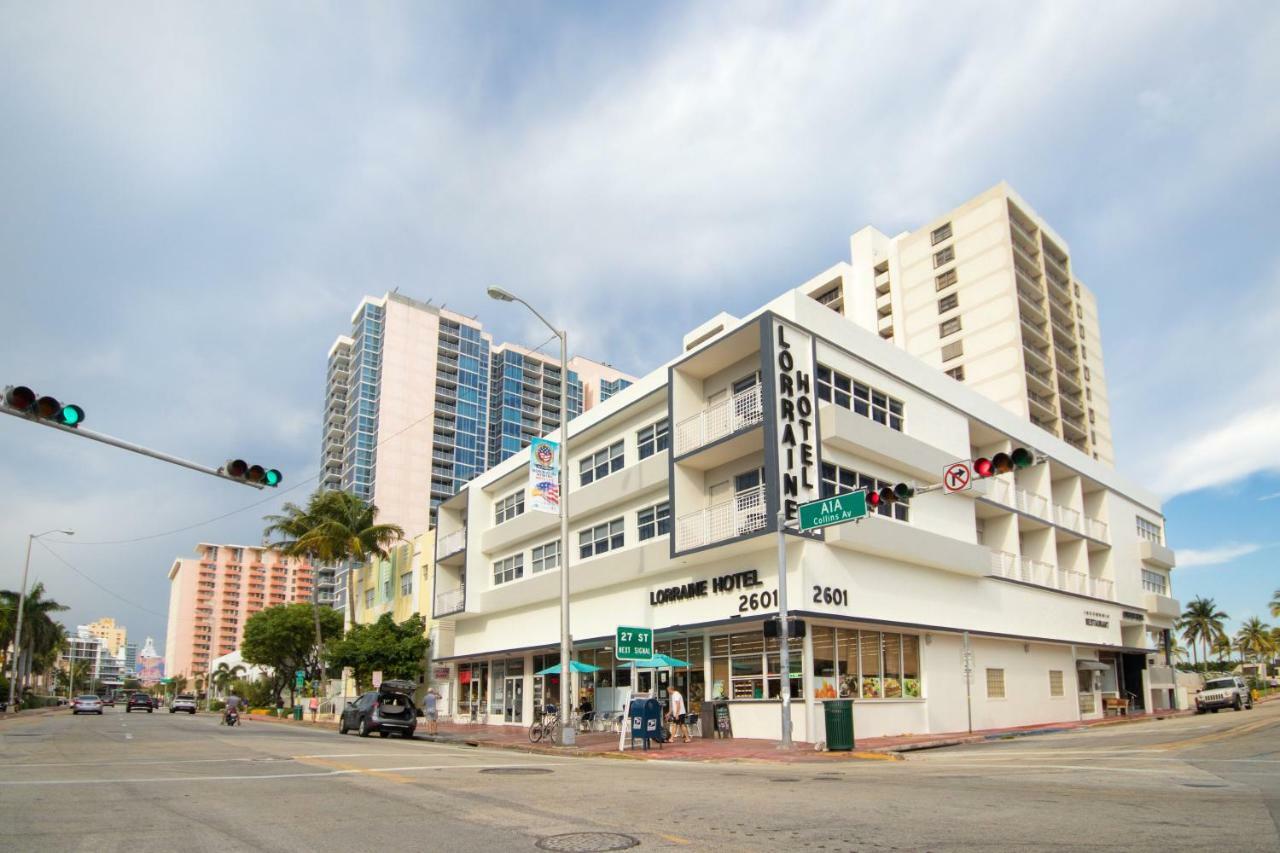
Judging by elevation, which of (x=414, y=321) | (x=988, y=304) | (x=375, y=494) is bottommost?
(x=375, y=494)

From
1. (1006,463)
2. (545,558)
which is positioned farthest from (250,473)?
(545,558)

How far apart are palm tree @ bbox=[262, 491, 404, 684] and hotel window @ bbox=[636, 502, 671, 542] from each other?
26.5m

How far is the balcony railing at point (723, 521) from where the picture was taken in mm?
25578

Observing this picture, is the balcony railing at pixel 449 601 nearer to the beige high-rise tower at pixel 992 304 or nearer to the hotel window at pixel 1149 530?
the hotel window at pixel 1149 530

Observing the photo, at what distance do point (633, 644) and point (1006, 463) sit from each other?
37.6ft

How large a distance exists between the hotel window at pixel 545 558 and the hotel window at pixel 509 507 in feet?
8.15

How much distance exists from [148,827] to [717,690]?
20.2 meters

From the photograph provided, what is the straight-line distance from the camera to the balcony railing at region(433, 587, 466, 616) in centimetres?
4466

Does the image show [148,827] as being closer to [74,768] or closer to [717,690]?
[74,768]

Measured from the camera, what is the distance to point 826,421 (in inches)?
1032

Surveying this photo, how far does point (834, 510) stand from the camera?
19.9 m

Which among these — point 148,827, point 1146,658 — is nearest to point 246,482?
point 148,827

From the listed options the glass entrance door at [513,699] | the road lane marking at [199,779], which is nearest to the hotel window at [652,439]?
the glass entrance door at [513,699]

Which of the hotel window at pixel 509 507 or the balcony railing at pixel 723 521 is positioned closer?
the balcony railing at pixel 723 521
